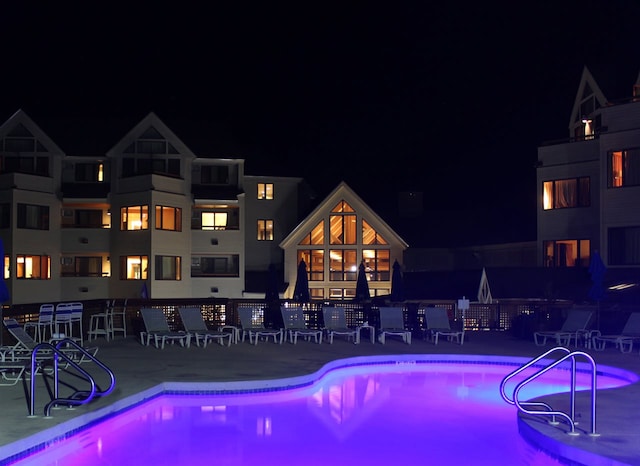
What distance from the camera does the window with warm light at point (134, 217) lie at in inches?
1421

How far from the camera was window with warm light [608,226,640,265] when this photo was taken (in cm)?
2844

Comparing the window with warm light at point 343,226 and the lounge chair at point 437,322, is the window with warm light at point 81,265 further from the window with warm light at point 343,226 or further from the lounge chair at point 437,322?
the lounge chair at point 437,322

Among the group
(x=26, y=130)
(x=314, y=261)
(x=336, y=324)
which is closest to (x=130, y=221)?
(x=26, y=130)

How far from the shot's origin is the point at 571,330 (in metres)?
20.3

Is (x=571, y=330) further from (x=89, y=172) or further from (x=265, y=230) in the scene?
(x=89, y=172)

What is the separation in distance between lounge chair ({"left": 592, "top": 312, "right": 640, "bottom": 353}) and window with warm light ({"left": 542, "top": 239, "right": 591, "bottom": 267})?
438 inches

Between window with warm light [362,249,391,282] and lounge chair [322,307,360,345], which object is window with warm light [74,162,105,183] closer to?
window with warm light [362,249,391,282]

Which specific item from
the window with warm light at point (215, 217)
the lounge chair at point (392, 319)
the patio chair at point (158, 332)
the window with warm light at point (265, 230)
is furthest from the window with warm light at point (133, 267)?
the lounge chair at point (392, 319)

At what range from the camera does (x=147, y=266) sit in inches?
1406

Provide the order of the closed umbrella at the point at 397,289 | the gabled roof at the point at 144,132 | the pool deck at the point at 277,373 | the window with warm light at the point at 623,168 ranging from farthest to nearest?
the gabled roof at the point at 144,132, the window with warm light at the point at 623,168, the closed umbrella at the point at 397,289, the pool deck at the point at 277,373

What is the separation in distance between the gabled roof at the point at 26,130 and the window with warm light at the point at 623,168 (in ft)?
81.5

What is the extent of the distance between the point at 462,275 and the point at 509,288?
15.9 feet

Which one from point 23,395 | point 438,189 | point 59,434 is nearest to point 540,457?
point 59,434

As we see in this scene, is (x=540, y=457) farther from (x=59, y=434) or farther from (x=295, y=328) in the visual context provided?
(x=295, y=328)
